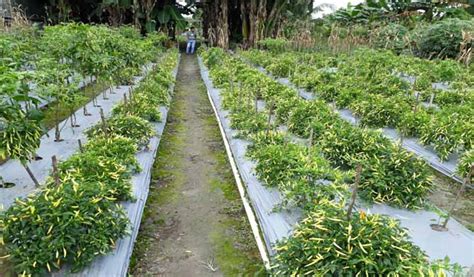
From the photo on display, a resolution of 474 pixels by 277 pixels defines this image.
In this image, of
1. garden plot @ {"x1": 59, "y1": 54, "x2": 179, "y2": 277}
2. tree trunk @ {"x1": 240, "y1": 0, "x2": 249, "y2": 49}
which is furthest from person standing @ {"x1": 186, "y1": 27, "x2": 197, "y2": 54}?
garden plot @ {"x1": 59, "y1": 54, "x2": 179, "y2": 277}

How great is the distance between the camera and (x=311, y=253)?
2.37 meters

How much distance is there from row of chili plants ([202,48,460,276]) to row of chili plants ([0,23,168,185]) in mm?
2137

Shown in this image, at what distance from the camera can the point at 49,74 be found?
4.30 m

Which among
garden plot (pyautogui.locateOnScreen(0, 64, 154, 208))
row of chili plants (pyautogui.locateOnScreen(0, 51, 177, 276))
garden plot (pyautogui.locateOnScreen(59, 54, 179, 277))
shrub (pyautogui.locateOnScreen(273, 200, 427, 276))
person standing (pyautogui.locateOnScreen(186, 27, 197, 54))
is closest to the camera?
shrub (pyautogui.locateOnScreen(273, 200, 427, 276))

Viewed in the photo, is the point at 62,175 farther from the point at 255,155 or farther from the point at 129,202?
the point at 255,155

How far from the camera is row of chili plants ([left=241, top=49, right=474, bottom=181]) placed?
490cm

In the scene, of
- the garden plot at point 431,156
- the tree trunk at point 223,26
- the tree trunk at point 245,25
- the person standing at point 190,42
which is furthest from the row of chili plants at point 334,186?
the person standing at point 190,42

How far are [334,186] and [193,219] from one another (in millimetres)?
1505

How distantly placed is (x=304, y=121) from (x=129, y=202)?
9.39 ft

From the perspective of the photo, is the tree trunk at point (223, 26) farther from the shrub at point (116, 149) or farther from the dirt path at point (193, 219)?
the shrub at point (116, 149)

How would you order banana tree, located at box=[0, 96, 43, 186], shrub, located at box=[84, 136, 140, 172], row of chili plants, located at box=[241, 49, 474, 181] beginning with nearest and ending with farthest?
Result: banana tree, located at box=[0, 96, 43, 186]
shrub, located at box=[84, 136, 140, 172]
row of chili plants, located at box=[241, 49, 474, 181]

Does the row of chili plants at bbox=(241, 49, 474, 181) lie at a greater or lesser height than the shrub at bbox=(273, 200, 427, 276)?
lesser

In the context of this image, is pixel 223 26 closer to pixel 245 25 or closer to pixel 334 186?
pixel 245 25

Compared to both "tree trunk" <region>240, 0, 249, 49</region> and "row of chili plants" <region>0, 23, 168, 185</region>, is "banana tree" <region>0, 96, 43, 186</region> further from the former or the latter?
"tree trunk" <region>240, 0, 249, 49</region>
